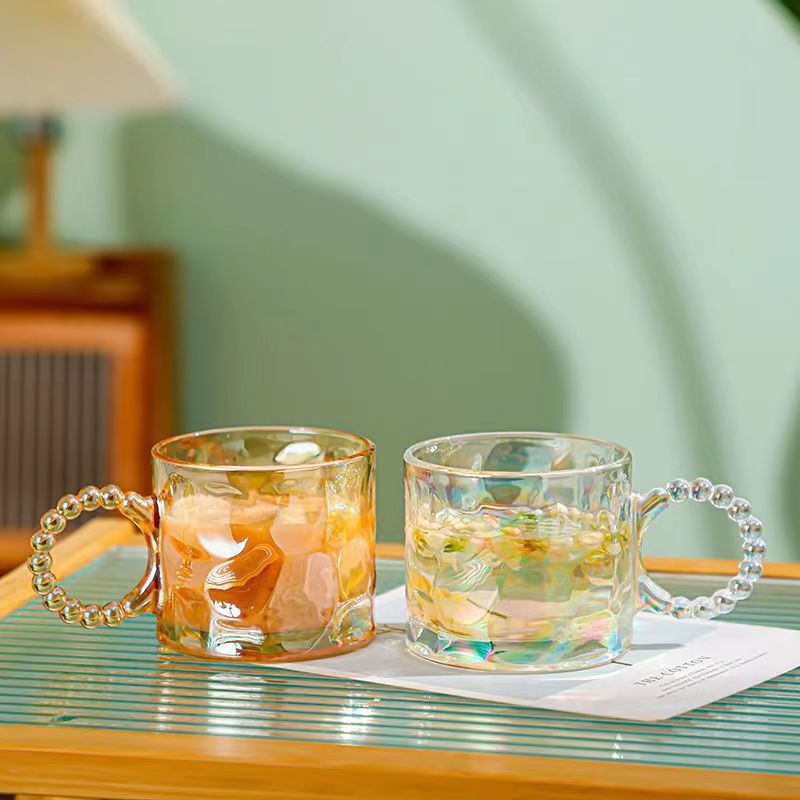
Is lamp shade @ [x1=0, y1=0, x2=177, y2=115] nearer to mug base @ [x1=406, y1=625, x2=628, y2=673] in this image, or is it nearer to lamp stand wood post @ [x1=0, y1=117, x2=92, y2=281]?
lamp stand wood post @ [x1=0, y1=117, x2=92, y2=281]

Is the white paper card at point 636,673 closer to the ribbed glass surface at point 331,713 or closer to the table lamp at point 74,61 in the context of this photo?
the ribbed glass surface at point 331,713

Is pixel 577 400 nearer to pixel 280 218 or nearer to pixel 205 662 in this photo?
pixel 280 218

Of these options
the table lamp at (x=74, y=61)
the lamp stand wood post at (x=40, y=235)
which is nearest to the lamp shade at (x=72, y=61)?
the table lamp at (x=74, y=61)

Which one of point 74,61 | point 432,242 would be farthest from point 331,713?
point 432,242

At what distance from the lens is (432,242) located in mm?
2053

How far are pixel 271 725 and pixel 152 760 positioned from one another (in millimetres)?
56

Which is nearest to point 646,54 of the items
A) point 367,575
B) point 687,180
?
point 687,180

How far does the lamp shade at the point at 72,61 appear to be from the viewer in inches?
70.1

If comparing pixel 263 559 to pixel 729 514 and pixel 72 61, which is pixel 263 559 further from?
pixel 72 61

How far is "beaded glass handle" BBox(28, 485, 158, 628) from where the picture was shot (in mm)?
683

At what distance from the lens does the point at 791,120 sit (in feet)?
6.51

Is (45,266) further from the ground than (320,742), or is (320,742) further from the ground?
(45,266)

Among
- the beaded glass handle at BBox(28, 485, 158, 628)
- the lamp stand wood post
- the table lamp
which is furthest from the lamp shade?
the beaded glass handle at BBox(28, 485, 158, 628)

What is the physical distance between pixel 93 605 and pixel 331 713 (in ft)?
0.55
